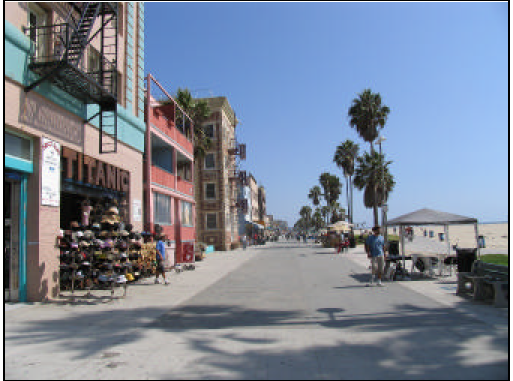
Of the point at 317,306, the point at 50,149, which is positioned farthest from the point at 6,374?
the point at 50,149

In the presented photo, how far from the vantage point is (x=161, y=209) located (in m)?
21.4

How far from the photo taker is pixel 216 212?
4269 cm

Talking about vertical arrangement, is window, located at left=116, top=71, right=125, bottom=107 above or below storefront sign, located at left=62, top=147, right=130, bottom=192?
above

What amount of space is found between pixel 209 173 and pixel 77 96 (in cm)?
3152

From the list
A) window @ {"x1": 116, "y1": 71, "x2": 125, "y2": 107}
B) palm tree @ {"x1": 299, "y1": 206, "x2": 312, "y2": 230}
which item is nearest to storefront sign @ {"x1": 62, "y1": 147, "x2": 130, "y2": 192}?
window @ {"x1": 116, "y1": 71, "x2": 125, "y2": 107}

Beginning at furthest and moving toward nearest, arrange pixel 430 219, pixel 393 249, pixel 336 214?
pixel 336 214 → pixel 393 249 → pixel 430 219

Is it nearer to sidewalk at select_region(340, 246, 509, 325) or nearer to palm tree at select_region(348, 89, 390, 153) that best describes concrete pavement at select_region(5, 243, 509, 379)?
sidewalk at select_region(340, 246, 509, 325)

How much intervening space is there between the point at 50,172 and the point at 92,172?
2.24m

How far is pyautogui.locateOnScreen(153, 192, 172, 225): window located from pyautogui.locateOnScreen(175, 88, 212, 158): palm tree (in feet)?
37.8

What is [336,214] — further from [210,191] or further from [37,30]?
[37,30]

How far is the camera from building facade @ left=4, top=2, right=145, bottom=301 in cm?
967

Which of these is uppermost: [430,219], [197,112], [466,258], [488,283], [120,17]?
[197,112]

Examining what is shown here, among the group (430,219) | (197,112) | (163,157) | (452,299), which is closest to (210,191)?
(197,112)

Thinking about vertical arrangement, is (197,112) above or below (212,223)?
above
